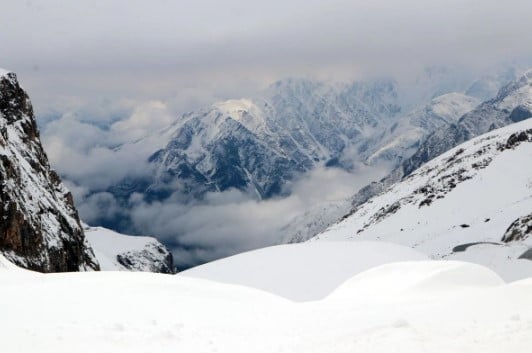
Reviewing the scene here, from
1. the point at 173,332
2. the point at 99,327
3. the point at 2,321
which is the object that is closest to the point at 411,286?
the point at 173,332

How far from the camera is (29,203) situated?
5816 cm

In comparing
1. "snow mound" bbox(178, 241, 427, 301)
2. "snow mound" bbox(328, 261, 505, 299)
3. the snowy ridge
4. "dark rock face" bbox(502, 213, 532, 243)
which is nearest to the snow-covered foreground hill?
"snow mound" bbox(328, 261, 505, 299)

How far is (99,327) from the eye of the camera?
11.5 m

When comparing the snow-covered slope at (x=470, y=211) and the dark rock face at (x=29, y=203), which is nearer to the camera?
the snow-covered slope at (x=470, y=211)

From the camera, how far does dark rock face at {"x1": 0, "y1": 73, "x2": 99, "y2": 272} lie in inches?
2061

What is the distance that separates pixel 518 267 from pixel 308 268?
46.7 ft

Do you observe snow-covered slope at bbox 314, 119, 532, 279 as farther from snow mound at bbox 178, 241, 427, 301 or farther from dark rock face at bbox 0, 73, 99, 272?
dark rock face at bbox 0, 73, 99, 272

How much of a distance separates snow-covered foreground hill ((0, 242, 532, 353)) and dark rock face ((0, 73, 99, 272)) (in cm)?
3826

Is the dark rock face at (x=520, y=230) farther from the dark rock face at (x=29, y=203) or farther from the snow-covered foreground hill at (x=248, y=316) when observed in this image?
the dark rock face at (x=29, y=203)

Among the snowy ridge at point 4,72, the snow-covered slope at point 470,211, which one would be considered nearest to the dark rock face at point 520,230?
the snow-covered slope at point 470,211

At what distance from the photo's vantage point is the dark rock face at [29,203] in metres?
52.3

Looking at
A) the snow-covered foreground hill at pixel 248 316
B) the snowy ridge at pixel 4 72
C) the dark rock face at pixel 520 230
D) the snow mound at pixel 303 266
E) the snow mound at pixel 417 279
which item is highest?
the snowy ridge at pixel 4 72

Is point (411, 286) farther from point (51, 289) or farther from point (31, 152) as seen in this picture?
point (31, 152)

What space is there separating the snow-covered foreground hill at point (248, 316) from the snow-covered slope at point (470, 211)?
19.1m
